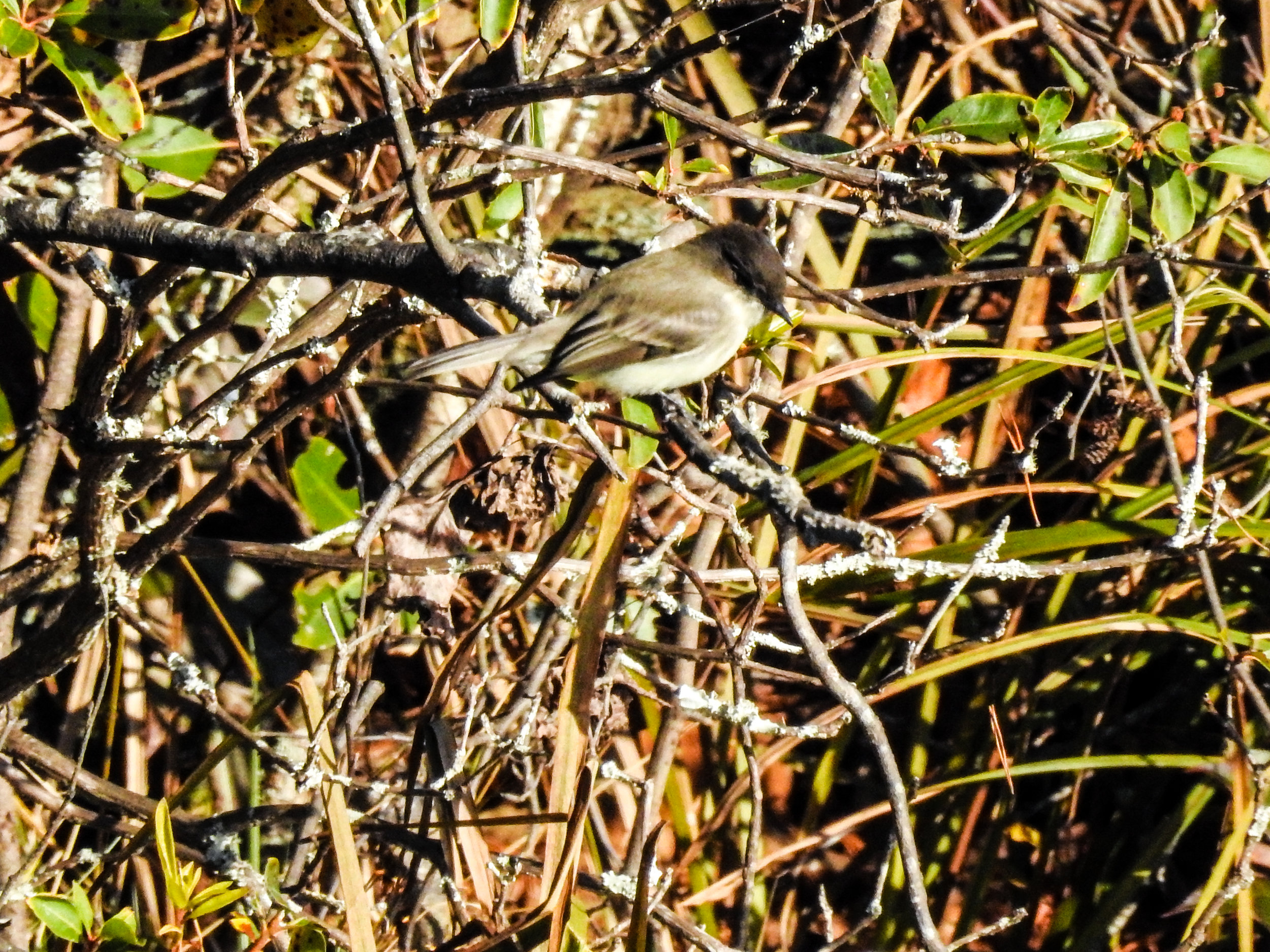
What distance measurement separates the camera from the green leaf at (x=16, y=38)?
92.4 inches

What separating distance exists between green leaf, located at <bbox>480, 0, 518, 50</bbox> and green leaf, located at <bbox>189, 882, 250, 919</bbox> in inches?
70.1

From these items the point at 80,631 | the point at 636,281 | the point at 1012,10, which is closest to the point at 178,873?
the point at 80,631

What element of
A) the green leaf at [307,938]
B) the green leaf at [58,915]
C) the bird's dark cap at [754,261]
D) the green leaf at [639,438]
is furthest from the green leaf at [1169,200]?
the green leaf at [58,915]

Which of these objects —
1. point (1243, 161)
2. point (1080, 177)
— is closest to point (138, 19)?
point (1080, 177)

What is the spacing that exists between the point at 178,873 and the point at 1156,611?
9.15ft

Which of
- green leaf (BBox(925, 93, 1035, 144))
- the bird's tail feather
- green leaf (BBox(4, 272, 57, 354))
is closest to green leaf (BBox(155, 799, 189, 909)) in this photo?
the bird's tail feather

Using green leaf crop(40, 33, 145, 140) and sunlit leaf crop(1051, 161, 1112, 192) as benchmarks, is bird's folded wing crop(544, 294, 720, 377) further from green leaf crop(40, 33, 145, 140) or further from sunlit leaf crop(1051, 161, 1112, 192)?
green leaf crop(40, 33, 145, 140)

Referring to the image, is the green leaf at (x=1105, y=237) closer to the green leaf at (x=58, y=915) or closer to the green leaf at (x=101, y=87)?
the green leaf at (x=101, y=87)

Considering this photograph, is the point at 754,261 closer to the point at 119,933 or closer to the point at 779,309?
the point at 779,309

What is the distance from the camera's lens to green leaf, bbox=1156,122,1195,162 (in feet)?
9.20

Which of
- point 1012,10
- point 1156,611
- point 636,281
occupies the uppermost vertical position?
point 1012,10

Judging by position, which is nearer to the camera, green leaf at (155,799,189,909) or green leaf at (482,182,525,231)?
green leaf at (155,799,189,909)

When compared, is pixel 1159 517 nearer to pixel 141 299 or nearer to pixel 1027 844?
pixel 1027 844

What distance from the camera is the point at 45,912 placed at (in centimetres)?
246
